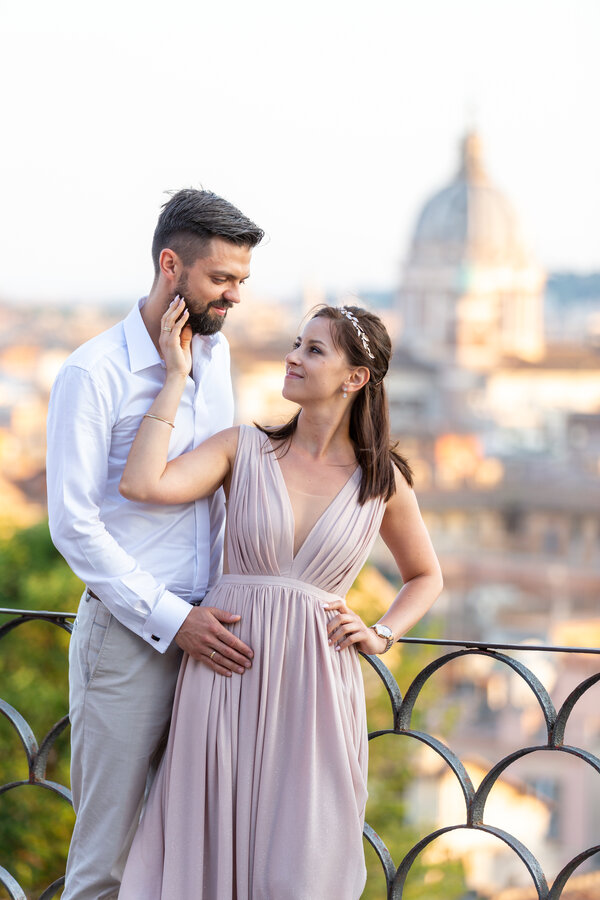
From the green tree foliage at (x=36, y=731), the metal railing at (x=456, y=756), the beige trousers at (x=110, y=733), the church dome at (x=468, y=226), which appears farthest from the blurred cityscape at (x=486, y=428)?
the beige trousers at (x=110, y=733)

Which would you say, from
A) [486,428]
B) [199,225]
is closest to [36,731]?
[199,225]

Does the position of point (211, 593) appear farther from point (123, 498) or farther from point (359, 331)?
point (359, 331)

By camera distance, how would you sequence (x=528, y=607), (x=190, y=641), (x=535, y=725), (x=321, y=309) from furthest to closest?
(x=528, y=607), (x=535, y=725), (x=321, y=309), (x=190, y=641)

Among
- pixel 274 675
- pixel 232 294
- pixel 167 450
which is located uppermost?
pixel 232 294

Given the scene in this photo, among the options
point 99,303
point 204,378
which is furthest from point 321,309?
point 99,303

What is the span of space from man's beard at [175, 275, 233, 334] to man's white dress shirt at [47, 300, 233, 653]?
65 millimetres

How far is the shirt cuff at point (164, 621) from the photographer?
5.44 feet

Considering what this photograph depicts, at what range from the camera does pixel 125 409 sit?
5.67 feet

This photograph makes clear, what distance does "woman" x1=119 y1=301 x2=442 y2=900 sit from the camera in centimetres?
165

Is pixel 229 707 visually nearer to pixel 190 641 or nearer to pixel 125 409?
pixel 190 641

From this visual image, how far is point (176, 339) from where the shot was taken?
1.70 meters

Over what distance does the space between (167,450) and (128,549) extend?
0.17 meters

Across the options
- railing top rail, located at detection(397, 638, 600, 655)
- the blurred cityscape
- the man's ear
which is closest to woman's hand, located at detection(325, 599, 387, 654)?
railing top rail, located at detection(397, 638, 600, 655)

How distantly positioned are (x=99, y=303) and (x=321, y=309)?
71.6 meters
